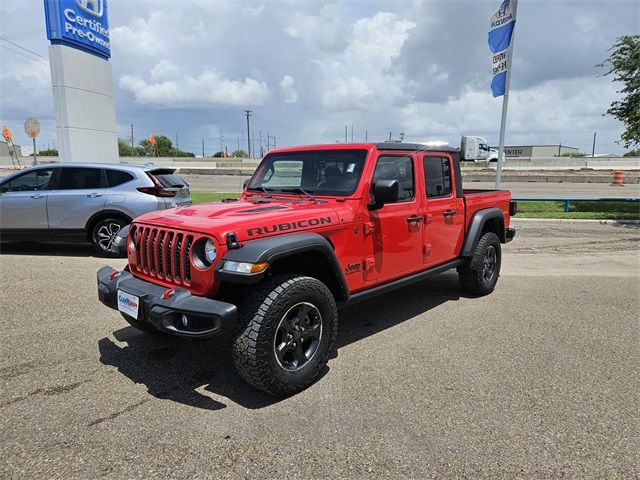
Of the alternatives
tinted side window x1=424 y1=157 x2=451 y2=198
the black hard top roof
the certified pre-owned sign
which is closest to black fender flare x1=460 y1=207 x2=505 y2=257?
tinted side window x1=424 y1=157 x2=451 y2=198

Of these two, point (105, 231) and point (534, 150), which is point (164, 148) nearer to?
point (534, 150)

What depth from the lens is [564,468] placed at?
2.42 metres

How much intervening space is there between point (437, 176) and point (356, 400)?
2.72 m

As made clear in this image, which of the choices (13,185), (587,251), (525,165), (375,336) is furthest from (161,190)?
(525,165)

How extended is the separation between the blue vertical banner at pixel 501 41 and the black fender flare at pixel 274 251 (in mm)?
9825

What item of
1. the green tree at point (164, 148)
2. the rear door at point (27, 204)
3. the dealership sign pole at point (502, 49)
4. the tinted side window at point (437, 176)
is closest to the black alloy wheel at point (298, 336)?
the tinted side window at point (437, 176)

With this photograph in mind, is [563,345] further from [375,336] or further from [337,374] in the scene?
[337,374]

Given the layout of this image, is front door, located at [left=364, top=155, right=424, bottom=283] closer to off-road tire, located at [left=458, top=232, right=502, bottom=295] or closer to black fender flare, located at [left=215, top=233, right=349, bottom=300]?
black fender flare, located at [left=215, top=233, right=349, bottom=300]

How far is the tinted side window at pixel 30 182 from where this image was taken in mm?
7598

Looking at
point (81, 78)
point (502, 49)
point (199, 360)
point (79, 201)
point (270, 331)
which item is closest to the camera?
point (270, 331)

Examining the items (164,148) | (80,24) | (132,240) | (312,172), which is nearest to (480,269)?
(312,172)

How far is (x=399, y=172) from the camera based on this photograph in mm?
4289

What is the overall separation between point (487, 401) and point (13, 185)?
27.0 feet

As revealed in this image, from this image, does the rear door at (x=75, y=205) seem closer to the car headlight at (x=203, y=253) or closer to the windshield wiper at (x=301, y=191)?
the windshield wiper at (x=301, y=191)
